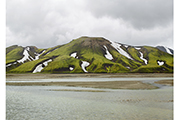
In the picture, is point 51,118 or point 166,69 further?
point 166,69

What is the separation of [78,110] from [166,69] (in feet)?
608

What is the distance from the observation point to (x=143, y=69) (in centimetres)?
17612

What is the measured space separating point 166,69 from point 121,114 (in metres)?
185

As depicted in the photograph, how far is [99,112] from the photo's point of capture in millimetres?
23031
